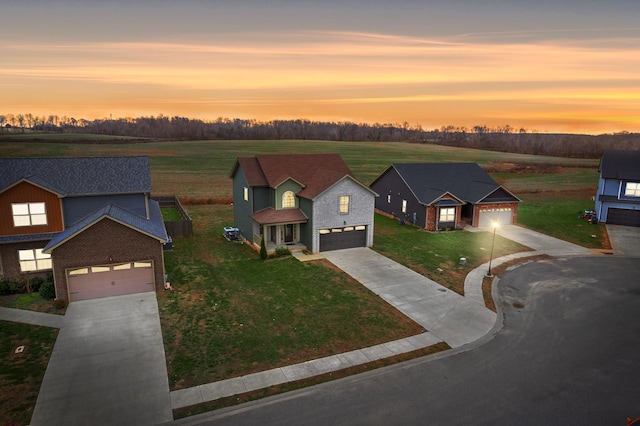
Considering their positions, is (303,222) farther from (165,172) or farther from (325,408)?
(165,172)

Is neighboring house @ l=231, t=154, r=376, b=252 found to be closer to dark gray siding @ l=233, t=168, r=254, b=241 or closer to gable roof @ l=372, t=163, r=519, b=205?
dark gray siding @ l=233, t=168, r=254, b=241

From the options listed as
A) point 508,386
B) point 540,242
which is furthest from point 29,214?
point 540,242

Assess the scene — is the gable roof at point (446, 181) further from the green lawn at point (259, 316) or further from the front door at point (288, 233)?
the green lawn at point (259, 316)

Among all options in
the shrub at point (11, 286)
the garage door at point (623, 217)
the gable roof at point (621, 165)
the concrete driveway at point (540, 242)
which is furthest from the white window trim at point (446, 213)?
the shrub at point (11, 286)

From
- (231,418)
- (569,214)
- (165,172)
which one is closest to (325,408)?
(231,418)

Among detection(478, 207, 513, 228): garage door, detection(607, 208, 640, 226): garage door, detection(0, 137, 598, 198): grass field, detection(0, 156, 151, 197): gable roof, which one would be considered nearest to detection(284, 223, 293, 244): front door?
detection(0, 156, 151, 197): gable roof

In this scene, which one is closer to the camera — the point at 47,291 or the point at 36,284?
the point at 47,291

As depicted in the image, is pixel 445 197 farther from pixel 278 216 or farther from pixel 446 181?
pixel 278 216
